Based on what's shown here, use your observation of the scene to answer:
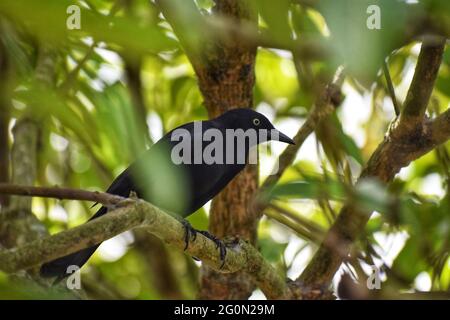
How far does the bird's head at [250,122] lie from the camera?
10.5ft

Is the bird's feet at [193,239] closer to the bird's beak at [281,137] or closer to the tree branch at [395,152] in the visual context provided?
the tree branch at [395,152]

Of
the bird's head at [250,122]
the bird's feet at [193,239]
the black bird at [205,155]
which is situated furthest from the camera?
the bird's head at [250,122]

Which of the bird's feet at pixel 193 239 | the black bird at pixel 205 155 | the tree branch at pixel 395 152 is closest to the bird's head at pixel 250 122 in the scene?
the black bird at pixel 205 155

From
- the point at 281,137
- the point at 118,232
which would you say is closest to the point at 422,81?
the point at 281,137

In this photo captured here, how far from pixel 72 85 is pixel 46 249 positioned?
2183mm

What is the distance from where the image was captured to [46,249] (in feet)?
3.05

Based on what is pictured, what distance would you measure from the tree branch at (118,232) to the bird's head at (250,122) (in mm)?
778

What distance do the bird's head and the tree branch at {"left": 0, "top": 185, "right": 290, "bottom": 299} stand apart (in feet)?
2.55

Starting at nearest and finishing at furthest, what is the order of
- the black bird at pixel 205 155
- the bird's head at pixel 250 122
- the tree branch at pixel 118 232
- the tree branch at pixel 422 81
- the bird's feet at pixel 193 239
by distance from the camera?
the tree branch at pixel 118 232 → the bird's feet at pixel 193 239 → the tree branch at pixel 422 81 → the black bird at pixel 205 155 → the bird's head at pixel 250 122

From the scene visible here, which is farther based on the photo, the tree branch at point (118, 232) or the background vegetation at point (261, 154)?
the background vegetation at point (261, 154)

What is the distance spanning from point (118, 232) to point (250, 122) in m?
2.18

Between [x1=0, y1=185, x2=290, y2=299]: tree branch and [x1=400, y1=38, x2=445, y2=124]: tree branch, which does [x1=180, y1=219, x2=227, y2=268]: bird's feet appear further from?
[x1=400, y1=38, x2=445, y2=124]: tree branch

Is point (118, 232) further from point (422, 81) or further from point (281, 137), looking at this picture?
point (281, 137)
